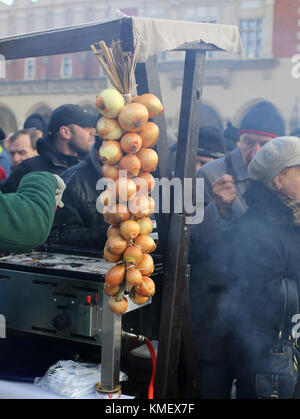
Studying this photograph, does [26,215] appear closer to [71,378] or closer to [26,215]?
[26,215]

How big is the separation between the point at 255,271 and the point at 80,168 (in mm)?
1385

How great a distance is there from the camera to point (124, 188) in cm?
169

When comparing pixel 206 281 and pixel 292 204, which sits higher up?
pixel 292 204

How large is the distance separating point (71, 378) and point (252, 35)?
22.3m

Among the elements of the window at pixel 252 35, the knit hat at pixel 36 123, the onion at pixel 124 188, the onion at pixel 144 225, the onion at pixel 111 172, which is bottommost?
the onion at pixel 144 225

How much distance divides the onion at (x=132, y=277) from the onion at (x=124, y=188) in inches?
10.0

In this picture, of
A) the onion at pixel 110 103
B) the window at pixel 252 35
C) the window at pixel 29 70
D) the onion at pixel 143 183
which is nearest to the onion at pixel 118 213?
the onion at pixel 143 183

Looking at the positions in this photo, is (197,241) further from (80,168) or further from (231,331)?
(80,168)

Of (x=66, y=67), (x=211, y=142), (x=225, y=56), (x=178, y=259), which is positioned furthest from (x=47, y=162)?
(x=66, y=67)

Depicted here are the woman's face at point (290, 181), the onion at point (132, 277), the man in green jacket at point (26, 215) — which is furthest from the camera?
the woman's face at point (290, 181)

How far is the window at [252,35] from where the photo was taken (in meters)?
21.7

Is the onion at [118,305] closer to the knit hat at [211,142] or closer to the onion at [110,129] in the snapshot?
the onion at [110,129]

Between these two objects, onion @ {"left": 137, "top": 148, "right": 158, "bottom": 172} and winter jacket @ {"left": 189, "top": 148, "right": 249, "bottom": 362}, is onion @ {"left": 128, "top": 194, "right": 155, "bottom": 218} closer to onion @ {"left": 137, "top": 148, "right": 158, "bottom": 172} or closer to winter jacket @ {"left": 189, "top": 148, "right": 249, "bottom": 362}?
onion @ {"left": 137, "top": 148, "right": 158, "bottom": 172}

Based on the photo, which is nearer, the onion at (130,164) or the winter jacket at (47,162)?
the onion at (130,164)
